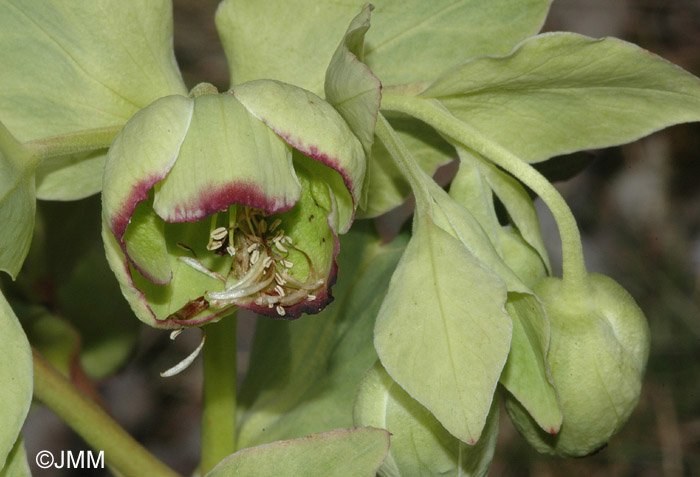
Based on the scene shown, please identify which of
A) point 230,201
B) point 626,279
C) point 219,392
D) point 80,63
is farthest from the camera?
point 626,279

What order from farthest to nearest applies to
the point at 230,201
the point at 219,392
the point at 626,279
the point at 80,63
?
the point at 626,279
the point at 219,392
the point at 80,63
the point at 230,201

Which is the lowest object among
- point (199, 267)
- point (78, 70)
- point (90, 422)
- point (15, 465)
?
point (90, 422)

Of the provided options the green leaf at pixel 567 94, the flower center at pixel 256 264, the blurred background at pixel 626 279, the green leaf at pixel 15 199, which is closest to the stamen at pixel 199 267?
the flower center at pixel 256 264

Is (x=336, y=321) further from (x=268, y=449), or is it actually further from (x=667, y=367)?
(x=667, y=367)

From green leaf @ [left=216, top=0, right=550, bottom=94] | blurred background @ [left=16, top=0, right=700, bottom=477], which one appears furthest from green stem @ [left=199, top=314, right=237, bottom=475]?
blurred background @ [left=16, top=0, right=700, bottom=477]

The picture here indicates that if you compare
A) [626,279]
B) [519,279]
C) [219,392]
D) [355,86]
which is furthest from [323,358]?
[626,279]

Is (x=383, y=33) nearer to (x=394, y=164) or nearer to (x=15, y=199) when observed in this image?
(x=394, y=164)

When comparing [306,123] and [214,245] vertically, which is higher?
[306,123]
